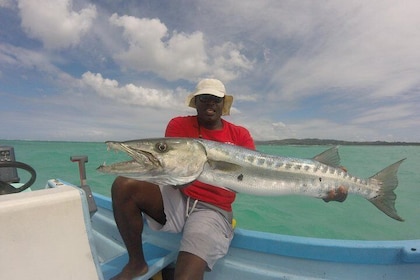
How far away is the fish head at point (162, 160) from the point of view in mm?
1914

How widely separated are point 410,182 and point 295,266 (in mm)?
16037

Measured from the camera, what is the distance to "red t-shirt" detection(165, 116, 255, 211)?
2.35 m

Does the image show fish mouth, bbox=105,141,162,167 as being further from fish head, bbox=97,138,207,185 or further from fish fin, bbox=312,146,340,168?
fish fin, bbox=312,146,340,168

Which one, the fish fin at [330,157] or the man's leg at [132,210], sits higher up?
the fish fin at [330,157]

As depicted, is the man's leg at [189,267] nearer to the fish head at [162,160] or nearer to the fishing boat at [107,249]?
the fishing boat at [107,249]

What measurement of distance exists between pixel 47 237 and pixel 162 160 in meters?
0.84

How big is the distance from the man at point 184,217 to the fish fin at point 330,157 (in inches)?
12.0

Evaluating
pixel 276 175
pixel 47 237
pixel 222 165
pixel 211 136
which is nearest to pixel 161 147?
pixel 222 165

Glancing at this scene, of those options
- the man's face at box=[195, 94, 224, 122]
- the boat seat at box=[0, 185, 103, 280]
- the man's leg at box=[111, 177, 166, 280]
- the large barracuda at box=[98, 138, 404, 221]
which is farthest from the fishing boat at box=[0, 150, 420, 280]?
the man's face at box=[195, 94, 224, 122]

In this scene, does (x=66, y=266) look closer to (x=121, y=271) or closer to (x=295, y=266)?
(x=121, y=271)

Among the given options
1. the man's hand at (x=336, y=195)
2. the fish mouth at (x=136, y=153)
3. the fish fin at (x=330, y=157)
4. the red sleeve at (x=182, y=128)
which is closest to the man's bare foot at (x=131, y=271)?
the fish mouth at (x=136, y=153)

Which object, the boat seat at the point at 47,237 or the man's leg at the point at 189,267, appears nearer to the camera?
the boat seat at the point at 47,237

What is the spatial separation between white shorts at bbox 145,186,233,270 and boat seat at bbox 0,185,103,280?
67 centimetres

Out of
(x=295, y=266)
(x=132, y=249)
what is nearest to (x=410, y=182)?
(x=295, y=266)
